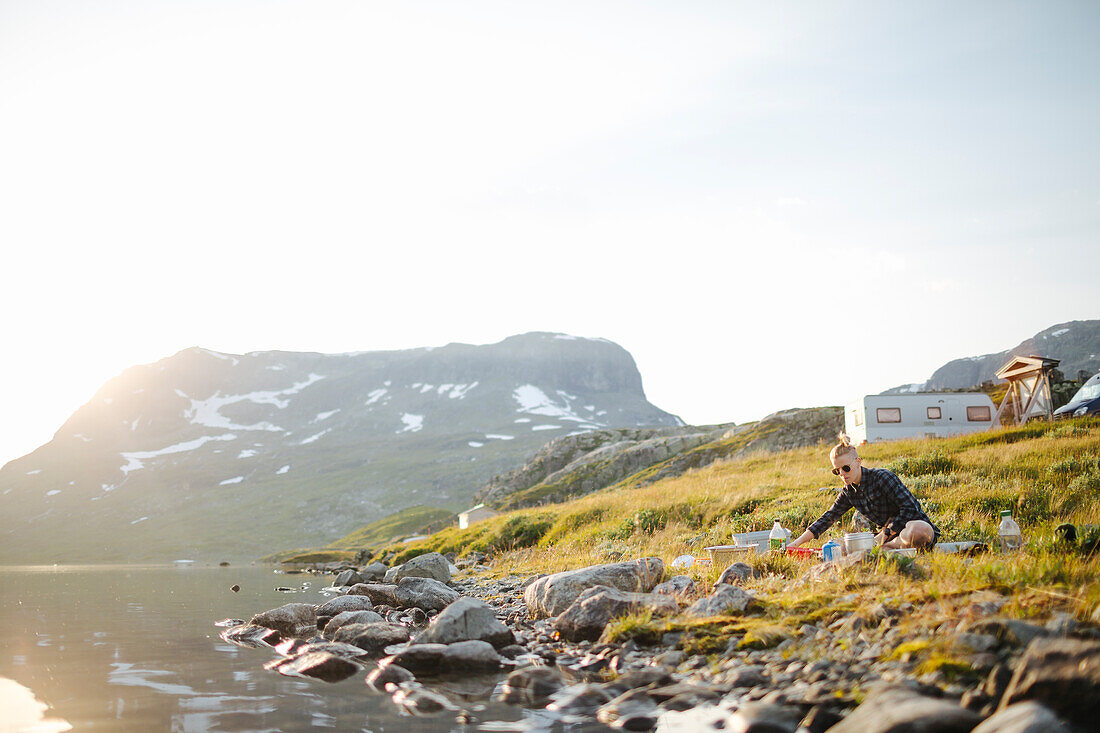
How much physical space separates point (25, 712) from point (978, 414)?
52.0 metres

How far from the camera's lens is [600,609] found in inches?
395

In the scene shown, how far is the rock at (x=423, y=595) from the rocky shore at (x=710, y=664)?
3618 mm

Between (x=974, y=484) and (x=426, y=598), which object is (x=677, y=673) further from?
(x=974, y=484)

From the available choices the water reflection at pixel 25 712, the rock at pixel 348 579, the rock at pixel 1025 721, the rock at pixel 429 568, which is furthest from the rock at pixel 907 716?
the rock at pixel 348 579

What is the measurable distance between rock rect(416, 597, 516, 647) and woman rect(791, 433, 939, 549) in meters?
4.90

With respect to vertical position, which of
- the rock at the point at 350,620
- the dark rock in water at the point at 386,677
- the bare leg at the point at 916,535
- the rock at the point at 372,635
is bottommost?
the rock at the point at 350,620

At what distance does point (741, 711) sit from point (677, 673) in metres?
1.67

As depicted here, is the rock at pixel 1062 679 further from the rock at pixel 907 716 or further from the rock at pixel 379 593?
the rock at pixel 379 593

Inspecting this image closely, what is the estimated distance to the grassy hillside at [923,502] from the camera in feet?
27.8

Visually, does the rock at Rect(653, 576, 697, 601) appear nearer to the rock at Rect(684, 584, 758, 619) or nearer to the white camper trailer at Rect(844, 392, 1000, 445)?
the rock at Rect(684, 584, 758, 619)

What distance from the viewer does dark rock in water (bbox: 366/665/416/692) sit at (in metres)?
8.35

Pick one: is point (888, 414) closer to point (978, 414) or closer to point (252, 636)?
point (978, 414)

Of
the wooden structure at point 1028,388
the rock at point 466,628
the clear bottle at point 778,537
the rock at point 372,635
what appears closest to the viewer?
the rock at point 466,628

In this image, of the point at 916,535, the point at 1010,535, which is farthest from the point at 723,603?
the point at 1010,535
